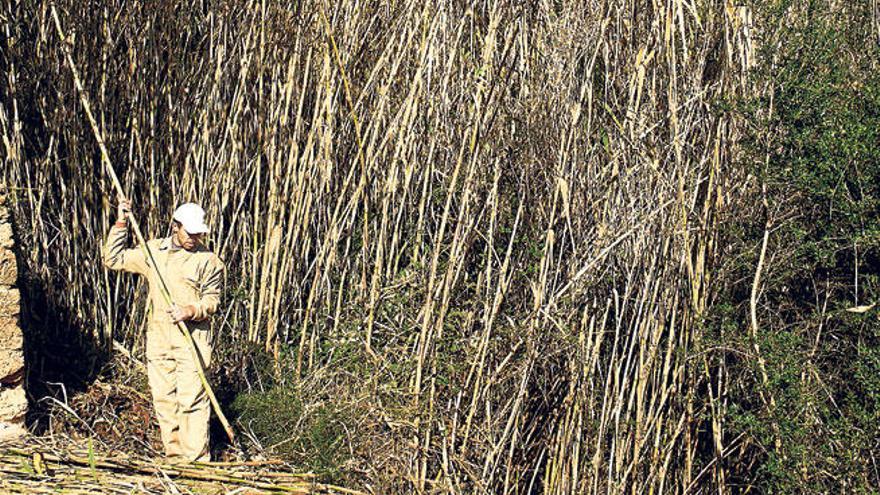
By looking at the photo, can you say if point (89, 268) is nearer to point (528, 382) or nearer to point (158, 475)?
point (158, 475)

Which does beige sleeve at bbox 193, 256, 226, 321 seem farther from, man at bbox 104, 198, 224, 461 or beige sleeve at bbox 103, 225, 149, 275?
beige sleeve at bbox 103, 225, 149, 275

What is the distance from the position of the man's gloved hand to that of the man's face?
0.79ft

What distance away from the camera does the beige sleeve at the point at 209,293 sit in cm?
413

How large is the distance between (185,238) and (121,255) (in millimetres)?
275

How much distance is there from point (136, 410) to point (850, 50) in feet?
11.5

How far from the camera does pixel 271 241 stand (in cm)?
505

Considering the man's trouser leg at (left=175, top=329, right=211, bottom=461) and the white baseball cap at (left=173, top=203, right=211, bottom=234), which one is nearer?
the white baseball cap at (left=173, top=203, right=211, bottom=234)

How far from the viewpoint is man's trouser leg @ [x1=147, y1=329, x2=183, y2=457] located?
4.27 m

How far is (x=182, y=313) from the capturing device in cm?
407

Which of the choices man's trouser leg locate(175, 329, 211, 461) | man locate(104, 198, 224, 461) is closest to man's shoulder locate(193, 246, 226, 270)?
man locate(104, 198, 224, 461)

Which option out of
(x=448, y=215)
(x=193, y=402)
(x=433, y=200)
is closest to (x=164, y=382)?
(x=193, y=402)

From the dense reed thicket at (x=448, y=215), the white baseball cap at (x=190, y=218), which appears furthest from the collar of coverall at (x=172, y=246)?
the dense reed thicket at (x=448, y=215)

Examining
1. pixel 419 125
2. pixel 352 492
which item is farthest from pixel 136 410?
pixel 419 125

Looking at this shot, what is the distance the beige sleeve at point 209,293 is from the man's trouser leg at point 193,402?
0.12 m
